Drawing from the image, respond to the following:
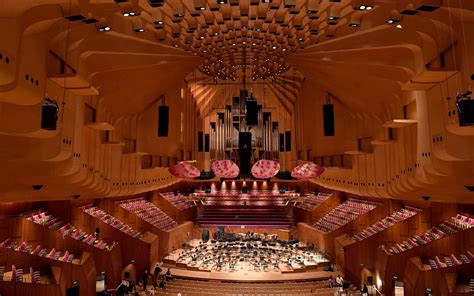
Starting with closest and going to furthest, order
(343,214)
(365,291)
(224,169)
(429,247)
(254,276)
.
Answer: (224,169), (429,247), (365,291), (254,276), (343,214)

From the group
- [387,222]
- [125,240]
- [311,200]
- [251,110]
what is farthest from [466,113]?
[311,200]

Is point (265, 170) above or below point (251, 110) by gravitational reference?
below

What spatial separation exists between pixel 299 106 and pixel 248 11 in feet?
32.8

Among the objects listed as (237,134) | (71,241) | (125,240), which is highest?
(237,134)

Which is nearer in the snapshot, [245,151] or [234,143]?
[245,151]

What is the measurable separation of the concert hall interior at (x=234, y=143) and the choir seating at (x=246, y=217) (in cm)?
15

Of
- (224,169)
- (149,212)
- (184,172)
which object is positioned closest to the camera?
(184,172)

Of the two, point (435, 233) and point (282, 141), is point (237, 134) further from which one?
point (435, 233)

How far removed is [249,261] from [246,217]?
19.4ft

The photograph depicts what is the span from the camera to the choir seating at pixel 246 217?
1827 centimetres

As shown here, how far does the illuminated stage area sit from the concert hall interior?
0.09m

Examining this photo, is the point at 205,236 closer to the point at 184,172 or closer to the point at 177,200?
the point at 177,200

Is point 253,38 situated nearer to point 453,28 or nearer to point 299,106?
point 453,28

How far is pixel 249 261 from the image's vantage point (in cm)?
1298
